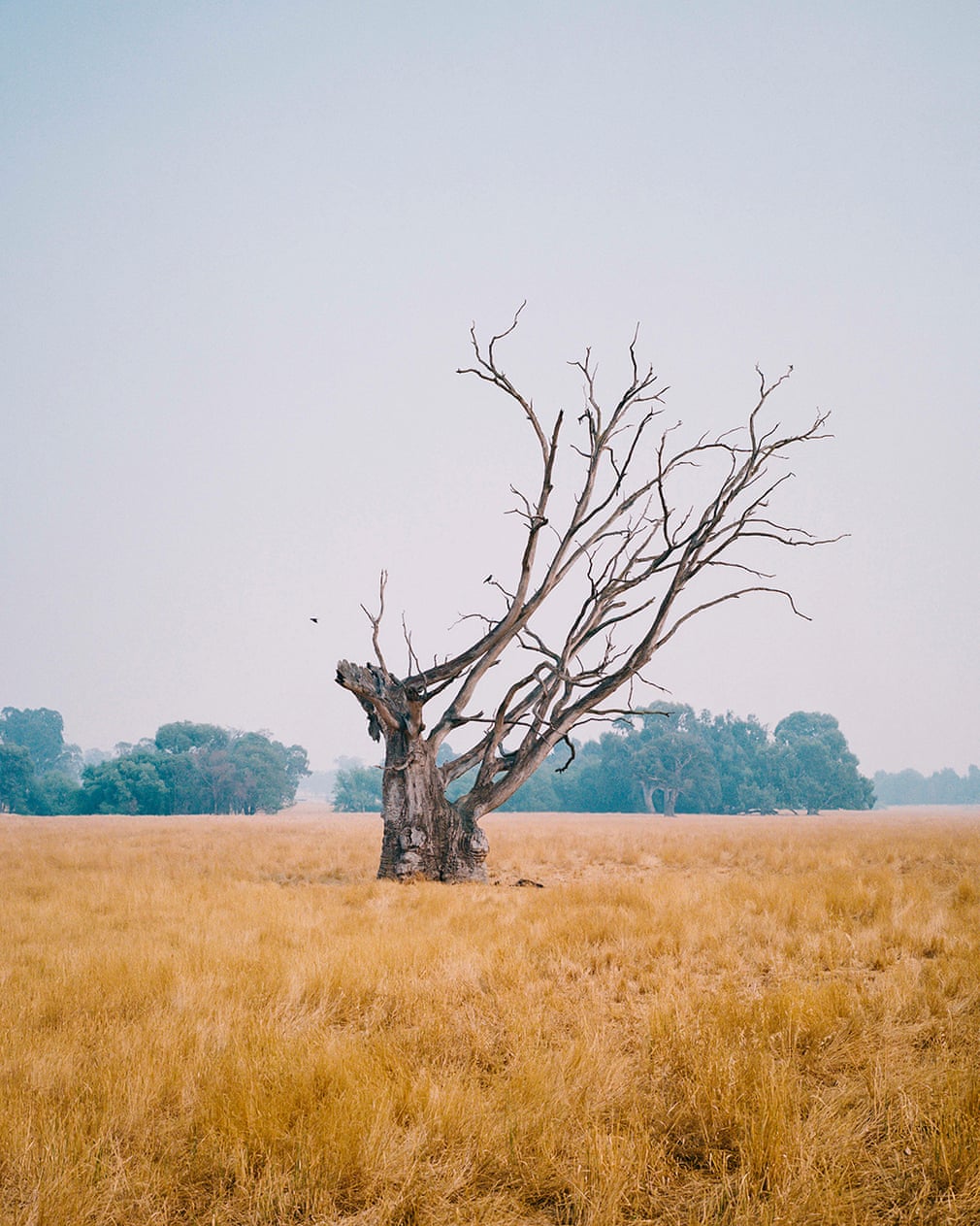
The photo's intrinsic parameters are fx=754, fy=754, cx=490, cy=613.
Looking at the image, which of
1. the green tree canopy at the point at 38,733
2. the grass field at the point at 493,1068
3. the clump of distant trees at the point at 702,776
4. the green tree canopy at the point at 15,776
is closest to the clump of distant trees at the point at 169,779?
the green tree canopy at the point at 15,776

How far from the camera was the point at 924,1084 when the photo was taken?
3.39 meters

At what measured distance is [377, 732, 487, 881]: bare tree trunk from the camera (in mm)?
11898

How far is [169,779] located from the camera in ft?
214

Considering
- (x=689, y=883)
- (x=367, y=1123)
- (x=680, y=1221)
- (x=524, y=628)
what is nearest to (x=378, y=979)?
(x=367, y=1123)

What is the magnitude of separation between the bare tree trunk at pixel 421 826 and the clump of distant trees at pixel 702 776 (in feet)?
178

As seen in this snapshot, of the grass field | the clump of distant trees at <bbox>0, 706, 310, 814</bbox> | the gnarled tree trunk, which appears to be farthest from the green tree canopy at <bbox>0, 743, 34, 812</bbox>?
the grass field

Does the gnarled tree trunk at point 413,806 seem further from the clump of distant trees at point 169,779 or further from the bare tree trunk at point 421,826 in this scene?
the clump of distant trees at point 169,779

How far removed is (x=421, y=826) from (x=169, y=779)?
198 ft

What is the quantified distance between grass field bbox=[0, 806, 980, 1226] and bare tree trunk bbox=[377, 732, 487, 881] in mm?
3833

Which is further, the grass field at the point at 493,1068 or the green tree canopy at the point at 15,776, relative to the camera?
the green tree canopy at the point at 15,776

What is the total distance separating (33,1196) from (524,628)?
1132 centimetres

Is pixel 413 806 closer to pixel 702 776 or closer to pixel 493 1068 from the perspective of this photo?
pixel 493 1068

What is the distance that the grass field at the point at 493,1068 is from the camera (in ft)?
8.70

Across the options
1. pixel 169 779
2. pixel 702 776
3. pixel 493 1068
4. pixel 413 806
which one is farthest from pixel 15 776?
pixel 493 1068
